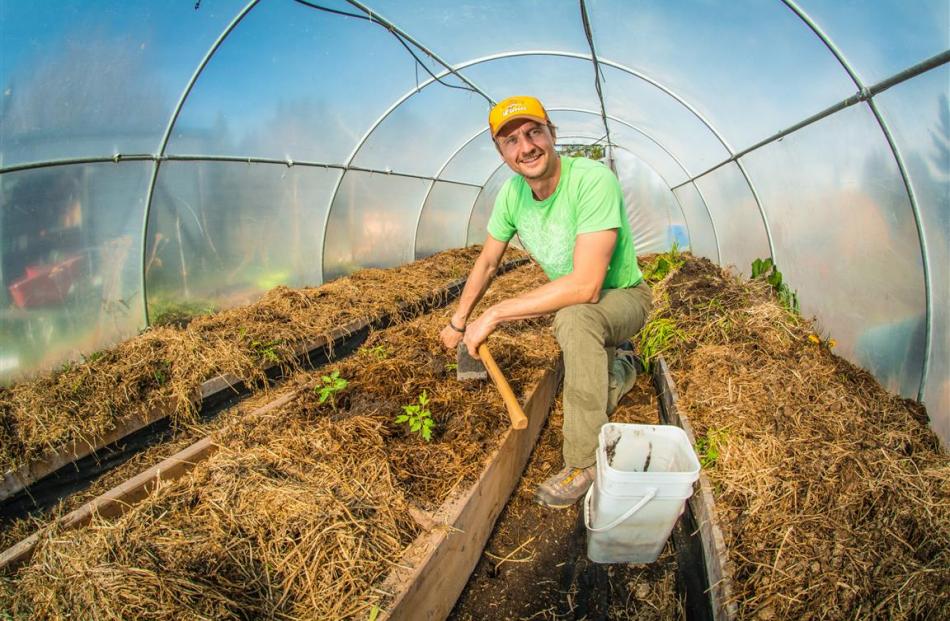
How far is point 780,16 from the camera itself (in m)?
3.59

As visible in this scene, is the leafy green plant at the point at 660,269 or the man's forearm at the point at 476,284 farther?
the leafy green plant at the point at 660,269

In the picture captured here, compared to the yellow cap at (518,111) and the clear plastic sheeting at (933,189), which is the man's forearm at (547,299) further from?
the clear plastic sheeting at (933,189)

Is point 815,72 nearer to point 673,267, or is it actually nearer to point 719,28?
point 719,28

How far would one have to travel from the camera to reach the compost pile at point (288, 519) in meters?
1.57

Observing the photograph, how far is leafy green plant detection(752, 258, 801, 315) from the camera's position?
462 centimetres

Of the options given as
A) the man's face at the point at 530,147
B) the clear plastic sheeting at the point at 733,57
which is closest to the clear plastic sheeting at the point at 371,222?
the clear plastic sheeting at the point at 733,57

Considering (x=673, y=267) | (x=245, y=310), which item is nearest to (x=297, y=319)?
(x=245, y=310)

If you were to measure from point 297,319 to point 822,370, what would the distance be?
181 inches

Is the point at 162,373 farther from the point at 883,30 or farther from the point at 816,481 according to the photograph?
the point at 883,30

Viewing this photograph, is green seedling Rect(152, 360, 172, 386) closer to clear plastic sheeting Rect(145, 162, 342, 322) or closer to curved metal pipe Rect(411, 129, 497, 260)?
clear plastic sheeting Rect(145, 162, 342, 322)

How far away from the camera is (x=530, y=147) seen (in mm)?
2566

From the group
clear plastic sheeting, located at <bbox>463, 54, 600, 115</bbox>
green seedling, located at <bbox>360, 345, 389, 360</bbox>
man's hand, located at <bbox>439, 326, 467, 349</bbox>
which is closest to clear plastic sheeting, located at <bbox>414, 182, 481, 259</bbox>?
clear plastic sheeting, located at <bbox>463, 54, 600, 115</bbox>

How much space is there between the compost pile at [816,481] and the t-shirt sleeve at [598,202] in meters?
1.42

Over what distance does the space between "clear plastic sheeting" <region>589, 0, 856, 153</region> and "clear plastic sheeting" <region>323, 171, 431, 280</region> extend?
3868mm
